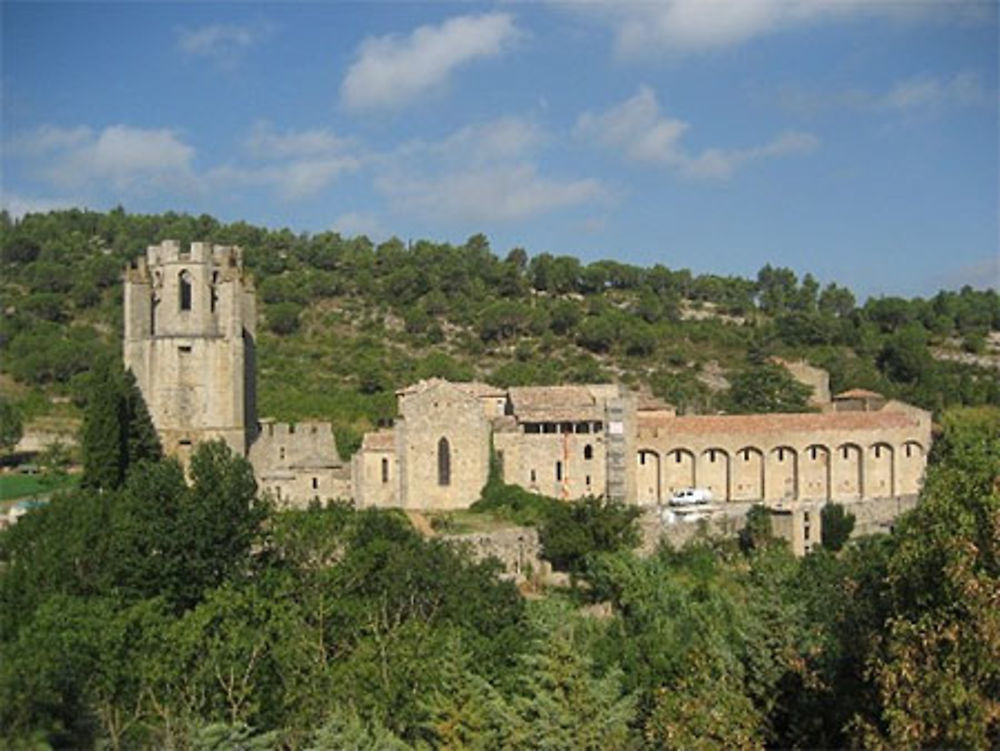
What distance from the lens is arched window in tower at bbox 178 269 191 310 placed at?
37812 millimetres

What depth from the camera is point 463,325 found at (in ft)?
258

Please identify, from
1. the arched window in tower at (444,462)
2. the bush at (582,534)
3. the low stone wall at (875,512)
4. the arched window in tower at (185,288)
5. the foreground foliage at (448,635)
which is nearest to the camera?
the foreground foliage at (448,635)

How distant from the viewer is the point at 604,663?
2353cm

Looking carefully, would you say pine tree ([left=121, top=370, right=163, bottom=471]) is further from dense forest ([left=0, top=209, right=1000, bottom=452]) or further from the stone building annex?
dense forest ([left=0, top=209, right=1000, bottom=452])

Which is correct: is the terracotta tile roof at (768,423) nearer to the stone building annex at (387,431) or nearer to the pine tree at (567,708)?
the stone building annex at (387,431)

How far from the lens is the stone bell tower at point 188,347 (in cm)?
3700

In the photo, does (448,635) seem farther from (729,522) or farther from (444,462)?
(729,522)

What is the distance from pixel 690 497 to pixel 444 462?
8984mm

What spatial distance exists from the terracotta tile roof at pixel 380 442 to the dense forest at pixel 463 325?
27.0 feet

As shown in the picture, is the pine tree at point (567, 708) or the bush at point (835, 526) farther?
Answer: the bush at point (835, 526)

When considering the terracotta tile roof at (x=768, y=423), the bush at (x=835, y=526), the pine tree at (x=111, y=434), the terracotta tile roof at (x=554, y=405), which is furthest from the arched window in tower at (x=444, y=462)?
the bush at (x=835, y=526)

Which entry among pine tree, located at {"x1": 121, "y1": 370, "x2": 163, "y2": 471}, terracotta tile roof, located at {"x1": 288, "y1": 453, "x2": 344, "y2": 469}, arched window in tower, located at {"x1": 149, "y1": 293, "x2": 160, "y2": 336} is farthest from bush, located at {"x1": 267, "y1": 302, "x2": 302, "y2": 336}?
pine tree, located at {"x1": 121, "y1": 370, "x2": 163, "y2": 471}

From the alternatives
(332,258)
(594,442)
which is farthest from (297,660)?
(332,258)

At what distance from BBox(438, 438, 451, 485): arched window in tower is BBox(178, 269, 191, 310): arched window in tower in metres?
9.22
